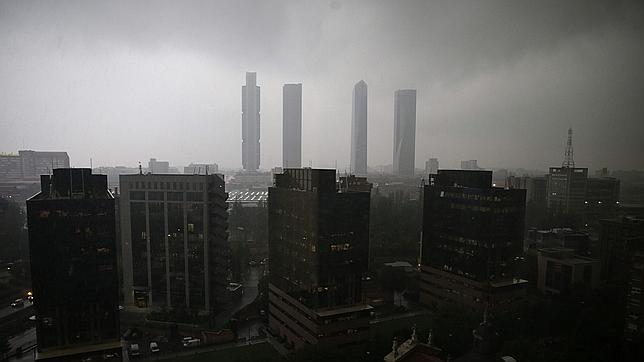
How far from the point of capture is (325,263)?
13.6 m

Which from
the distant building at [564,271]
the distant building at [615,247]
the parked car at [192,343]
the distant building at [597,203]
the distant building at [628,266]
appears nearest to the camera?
the distant building at [628,266]

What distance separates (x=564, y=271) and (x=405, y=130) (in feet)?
36.7

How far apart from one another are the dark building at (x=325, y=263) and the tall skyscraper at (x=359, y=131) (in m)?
8.22

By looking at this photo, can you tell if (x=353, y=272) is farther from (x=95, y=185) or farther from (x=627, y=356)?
(x=95, y=185)

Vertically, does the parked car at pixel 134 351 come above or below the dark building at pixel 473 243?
below

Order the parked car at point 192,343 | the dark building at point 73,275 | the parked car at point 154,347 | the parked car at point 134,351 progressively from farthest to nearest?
the parked car at point 192,343, the parked car at point 154,347, the parked car at point 134,351, the dark building at point 73,275

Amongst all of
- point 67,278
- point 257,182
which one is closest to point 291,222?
point 67,278

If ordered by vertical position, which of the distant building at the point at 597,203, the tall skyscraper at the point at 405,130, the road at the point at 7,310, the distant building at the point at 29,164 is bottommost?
the road at the point at 7,310

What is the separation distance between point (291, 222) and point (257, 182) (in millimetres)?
27947

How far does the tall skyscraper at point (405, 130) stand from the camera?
68.0 feet

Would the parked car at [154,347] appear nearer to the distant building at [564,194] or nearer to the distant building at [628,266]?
the distant building at [628,266]

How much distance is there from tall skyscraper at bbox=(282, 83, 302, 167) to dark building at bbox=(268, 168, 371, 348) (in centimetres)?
1027

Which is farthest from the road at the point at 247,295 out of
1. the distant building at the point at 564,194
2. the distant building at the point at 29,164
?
the distant building at the point at 564,194

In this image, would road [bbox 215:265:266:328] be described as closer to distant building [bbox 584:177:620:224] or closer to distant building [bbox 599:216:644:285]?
distant building [bbox 599:216:644:285]
